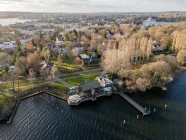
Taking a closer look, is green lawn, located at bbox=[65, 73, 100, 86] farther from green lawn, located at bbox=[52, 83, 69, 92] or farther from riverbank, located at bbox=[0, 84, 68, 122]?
riverbank, located at bbox=[0, 84, 68, 122]

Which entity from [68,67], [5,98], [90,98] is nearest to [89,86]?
[90,98]

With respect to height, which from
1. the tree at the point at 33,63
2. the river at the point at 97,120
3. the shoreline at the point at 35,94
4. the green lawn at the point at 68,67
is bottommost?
the river at the point at 97,120

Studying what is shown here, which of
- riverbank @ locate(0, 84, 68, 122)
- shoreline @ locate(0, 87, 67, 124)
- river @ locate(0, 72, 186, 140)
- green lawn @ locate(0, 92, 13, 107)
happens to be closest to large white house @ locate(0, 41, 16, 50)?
riverbank @ locate(0, 84, 68, 122)

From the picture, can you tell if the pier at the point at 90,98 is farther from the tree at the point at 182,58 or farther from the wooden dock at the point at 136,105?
the tree at the point at 182,58

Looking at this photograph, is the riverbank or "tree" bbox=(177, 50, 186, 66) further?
"tree" bbox=(177, 50, 186, 66)

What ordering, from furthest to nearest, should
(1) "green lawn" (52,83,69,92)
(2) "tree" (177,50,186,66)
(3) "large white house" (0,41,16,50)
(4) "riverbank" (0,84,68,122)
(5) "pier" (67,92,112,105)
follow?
(3) "large white house" (0,41,16,50)
(2) "tree" (177,50,186,66)
(1) "green lawn" (52,83,69,92)
(5) "pier" (67,92,112,105)
(4) "riverbank" (0,84,68,122)

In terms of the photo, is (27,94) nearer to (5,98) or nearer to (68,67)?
(5,98)

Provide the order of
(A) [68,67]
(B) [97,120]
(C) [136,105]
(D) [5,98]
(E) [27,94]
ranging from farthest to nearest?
(A) [68,67] → (E) [27,94] → (C) [136,105] → (D) [5,98] → (B) [97,120]

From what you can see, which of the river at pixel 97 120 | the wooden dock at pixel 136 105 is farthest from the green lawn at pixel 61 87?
the wooden dock at pixel 136 105

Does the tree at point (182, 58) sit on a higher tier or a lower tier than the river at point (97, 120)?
higher
